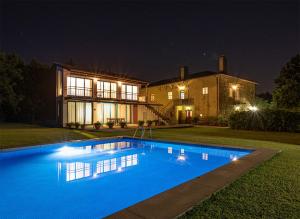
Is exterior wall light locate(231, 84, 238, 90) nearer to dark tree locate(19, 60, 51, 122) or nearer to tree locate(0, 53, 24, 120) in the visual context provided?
dark tree locate(19, 60, 51, 122)

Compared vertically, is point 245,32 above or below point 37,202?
above

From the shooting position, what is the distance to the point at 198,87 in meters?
27.8

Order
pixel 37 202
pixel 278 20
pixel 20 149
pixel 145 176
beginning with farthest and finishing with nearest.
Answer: pixel 278 20, pixel 20 149, pixel 145 176, pixel 37 202

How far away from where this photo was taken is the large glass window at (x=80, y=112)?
71.4ft

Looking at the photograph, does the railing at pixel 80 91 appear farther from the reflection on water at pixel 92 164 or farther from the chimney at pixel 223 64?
the chimney at pixel 223 64

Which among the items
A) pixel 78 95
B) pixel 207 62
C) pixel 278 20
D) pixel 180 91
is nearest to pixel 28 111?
pixel 78 95

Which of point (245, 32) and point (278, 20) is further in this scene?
point (245, 32)

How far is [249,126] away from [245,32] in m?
8.03

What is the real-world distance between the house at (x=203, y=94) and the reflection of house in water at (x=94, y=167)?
17.7 meters

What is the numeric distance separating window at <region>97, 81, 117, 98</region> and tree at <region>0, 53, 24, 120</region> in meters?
10.1

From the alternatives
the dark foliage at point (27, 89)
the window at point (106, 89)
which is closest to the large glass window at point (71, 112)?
the dark foliage at point (27, 89)

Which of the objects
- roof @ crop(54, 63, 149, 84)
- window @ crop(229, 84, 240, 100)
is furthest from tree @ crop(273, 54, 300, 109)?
roof @ crop(54, 63, 149, 84)

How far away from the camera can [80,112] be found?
22312 millimetres

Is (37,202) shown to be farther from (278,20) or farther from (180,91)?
(180,91)
